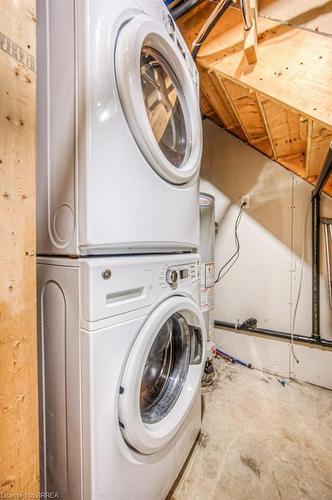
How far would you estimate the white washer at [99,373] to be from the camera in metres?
0.59

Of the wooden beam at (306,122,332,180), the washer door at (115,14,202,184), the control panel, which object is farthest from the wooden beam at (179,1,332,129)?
the control panel

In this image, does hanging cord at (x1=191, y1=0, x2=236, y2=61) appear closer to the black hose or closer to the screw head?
the screw head

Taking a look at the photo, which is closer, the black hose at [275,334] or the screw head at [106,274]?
the screw head at [106,274]

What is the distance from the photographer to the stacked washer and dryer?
0.60 m

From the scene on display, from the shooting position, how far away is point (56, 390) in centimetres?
66

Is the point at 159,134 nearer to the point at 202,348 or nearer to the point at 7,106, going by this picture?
the point at 7,106

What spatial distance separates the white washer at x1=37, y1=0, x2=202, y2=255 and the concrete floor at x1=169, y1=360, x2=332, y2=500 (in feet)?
3.94

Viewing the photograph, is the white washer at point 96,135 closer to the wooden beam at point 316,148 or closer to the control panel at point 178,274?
the control panel at point 178,274

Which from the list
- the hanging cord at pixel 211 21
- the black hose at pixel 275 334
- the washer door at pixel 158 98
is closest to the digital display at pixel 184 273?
the washer door at pixel 158 98

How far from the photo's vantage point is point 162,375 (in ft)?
3.58

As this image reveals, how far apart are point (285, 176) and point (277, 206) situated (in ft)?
0.88

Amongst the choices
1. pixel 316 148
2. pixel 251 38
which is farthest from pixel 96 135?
pixel 316 148

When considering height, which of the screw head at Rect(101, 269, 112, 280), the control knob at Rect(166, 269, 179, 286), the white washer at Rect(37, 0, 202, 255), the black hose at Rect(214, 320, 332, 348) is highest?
the white washer at Rect(37, 0, 202, 255)

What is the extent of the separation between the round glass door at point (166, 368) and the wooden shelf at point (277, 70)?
3.88ft
